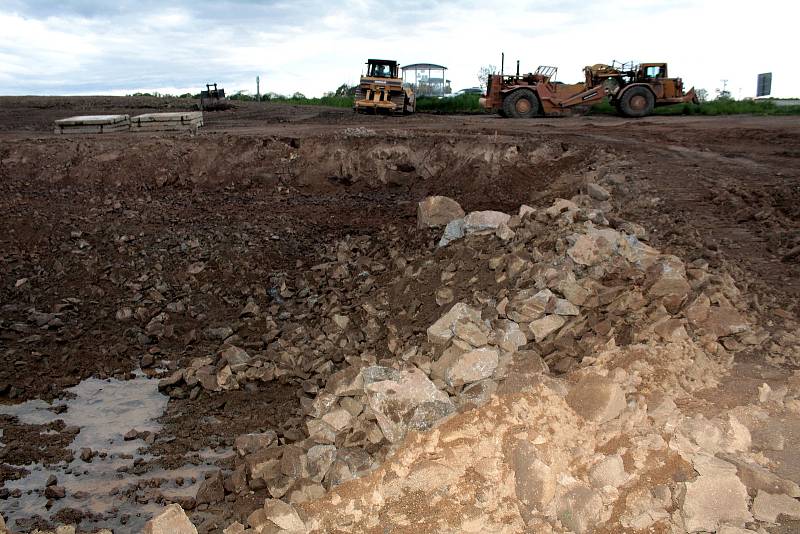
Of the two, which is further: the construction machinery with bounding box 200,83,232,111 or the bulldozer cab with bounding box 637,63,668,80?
the construction machinery with bounding box 200,83,232,111

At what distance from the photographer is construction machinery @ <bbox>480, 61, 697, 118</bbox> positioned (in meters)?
19.8

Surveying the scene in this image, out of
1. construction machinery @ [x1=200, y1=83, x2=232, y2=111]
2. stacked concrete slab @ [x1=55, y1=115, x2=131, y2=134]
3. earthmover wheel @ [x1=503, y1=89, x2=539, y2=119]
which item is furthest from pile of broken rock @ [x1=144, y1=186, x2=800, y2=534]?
construction machinery @ [x1=200, y1=83, x2=232, y2=111]

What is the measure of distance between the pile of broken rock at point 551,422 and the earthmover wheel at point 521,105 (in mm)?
14169

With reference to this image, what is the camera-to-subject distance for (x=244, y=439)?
17.7 ft

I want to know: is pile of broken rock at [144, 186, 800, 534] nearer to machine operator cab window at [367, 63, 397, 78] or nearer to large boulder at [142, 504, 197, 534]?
large boulder at [142, 504, 197, 534]

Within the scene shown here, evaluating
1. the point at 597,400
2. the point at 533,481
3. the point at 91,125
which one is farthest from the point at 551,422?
the point at 91,125

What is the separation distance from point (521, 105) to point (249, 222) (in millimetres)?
10989

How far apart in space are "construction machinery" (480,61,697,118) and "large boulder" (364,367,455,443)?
1633 centimetres

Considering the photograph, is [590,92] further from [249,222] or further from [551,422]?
[551,422]

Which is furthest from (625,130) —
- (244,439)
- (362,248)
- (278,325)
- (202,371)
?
(244,439)

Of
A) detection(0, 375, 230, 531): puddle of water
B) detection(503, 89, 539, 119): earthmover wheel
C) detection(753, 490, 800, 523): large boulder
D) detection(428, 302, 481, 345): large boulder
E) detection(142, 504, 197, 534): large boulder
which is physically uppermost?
detection(503, 89, 539, 119): earthmover wheel

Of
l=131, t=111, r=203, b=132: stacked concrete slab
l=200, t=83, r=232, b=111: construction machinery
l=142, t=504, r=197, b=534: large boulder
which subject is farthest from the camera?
l=200, t=83, r=232, b=111: construction machinery

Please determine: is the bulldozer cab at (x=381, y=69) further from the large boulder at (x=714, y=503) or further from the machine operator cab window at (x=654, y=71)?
the large boulder at (x=714, y=503)

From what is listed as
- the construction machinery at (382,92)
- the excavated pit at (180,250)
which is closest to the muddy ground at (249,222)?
the excavated pit at (180,250)
